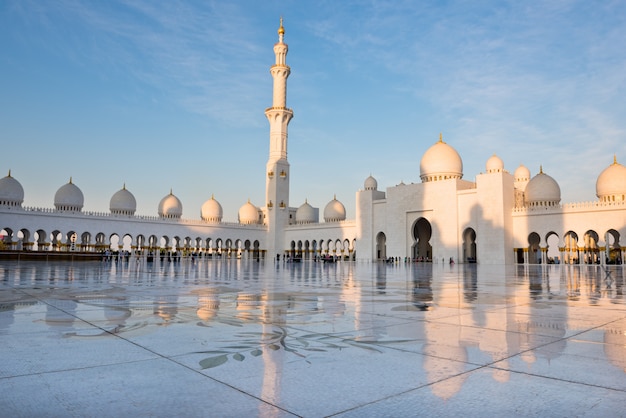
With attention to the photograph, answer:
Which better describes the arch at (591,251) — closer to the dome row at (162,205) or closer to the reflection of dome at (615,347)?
the dome row at (162,205)

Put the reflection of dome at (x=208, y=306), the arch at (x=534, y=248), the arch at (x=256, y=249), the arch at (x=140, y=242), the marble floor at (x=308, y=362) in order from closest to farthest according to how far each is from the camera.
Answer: the marble floor at (x=308, y=362)
the reflection of dome at (x=208, y=306)
the arch at (x=534, y=248)
the arch at (x=140, y=242)
the arch at (x=256, y=249)

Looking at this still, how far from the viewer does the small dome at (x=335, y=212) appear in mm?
43281

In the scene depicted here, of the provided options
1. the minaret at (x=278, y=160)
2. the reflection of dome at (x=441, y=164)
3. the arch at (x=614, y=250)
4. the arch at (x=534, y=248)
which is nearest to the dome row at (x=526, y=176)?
the reflection of dome at (x=441, y=164)

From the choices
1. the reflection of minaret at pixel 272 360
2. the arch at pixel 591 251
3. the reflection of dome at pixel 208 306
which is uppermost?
the arch at pixel 591 251

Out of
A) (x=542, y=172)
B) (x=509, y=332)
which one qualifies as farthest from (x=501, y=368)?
(x=542, y=172)

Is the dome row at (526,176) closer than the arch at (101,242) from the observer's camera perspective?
Yes

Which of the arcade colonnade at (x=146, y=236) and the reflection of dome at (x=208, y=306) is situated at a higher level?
the arcade colonnade at (x=146, y=236)

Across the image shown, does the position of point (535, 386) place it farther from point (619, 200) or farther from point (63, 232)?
point (63, 232)

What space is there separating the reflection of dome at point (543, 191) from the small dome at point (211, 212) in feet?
87.5

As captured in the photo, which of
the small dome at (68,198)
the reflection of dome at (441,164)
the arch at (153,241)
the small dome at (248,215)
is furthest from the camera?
the small dome at (248,215)

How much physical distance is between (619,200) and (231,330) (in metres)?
28.4

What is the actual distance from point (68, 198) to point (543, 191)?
111ft

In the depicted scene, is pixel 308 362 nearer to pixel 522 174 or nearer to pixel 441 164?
pixel 441 164

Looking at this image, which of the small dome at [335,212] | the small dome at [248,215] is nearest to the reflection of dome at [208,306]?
the small dome at [335,212]
